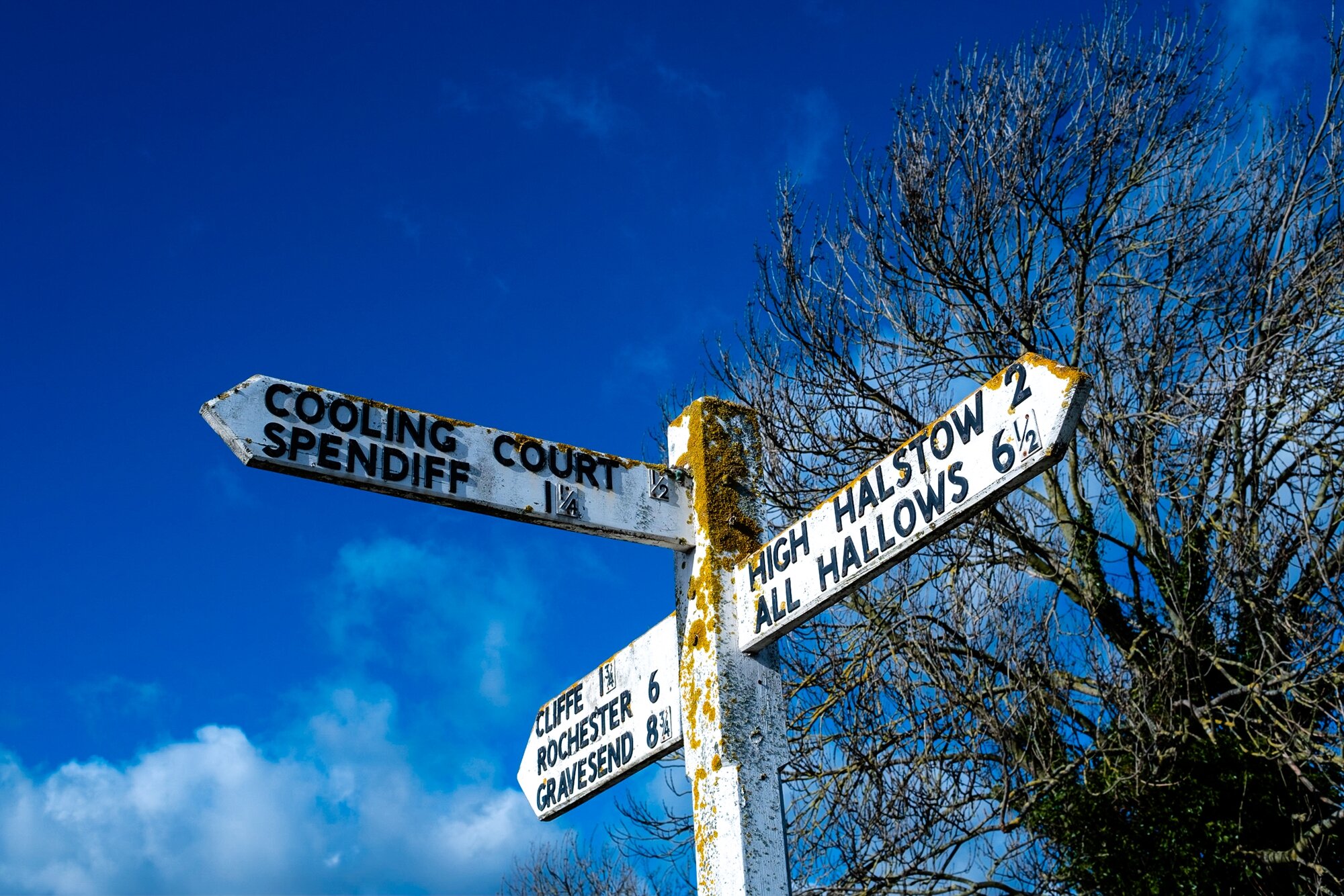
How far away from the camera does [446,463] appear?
2732 millimetres

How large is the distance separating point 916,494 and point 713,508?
63cm

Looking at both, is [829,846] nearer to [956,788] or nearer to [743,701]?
[956,788]

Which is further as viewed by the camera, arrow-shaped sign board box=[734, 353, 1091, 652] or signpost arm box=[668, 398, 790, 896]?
signpost arm box=[668, 398, 790, 896]

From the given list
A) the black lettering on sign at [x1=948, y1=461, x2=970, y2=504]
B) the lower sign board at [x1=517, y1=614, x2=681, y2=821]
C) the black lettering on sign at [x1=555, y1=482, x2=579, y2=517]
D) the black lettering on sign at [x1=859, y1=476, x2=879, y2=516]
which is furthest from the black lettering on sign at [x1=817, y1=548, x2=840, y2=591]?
the black lettering on sign at [x1=555, y1=482, x2=579, y2=517]

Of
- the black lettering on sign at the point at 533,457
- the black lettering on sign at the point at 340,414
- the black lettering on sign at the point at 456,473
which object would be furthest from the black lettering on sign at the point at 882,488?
the black lettering on sign at the point at 340,414

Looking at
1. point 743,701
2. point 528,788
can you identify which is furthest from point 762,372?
point 743,701

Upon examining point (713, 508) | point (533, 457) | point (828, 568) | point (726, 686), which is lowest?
point (726, 686)

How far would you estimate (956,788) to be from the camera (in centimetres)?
778

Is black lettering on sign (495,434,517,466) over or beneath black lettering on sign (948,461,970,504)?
over

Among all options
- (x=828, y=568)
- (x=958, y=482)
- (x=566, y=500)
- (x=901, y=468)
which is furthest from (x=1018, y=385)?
(x=566, y=500)

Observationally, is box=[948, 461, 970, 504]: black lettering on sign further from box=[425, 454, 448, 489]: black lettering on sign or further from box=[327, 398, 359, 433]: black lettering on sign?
box=[327, 398, 359, 433]: black lettering on sign

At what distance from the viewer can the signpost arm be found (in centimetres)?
247

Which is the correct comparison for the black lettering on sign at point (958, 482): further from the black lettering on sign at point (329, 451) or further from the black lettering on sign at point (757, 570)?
the black lettering on sign at point (329, 451)

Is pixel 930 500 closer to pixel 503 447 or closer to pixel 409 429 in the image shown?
pixel 503 447
